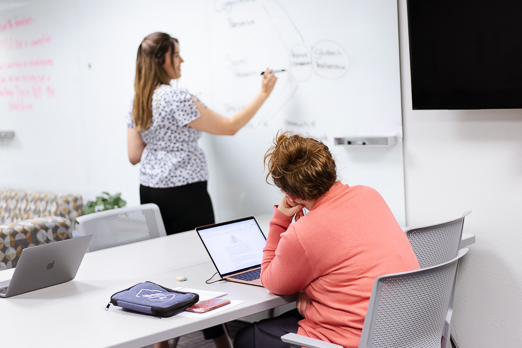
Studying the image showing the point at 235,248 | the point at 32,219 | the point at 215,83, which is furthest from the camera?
the point at 215,83

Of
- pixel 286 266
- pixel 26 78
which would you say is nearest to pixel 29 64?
pixel 26 78

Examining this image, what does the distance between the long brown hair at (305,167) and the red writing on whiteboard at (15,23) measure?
12.8 feet

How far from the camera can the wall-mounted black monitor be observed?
2150 mm

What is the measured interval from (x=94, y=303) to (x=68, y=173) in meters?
3.19

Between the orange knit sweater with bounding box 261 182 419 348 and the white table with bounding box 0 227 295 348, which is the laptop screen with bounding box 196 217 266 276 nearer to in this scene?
the white table with bounding box 0 227 295 348

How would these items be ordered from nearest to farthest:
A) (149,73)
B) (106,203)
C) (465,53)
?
(465,53), (149,73), (106,203)

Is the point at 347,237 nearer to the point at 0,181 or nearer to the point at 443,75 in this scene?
the point at 443,75

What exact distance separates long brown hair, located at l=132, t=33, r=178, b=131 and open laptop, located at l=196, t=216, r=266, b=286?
1.12 metres

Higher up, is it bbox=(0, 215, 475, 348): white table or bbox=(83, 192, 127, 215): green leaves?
bbox=(0, 215, 475, 348): white table

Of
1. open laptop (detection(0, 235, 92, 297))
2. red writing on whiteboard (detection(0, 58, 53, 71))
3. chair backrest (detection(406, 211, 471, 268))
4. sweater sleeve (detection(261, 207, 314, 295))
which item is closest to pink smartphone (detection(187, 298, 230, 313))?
sweater sleeve (detection(261, 207, 314, 295))

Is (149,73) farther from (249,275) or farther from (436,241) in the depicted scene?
(436,241)

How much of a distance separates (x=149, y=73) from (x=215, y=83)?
60 cm

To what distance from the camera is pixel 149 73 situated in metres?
3.06

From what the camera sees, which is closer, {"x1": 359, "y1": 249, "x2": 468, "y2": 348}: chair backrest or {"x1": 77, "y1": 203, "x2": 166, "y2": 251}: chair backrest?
{"x1": 359, "y1": 249, "x2": 468, "y2": 348}: chair backrest
